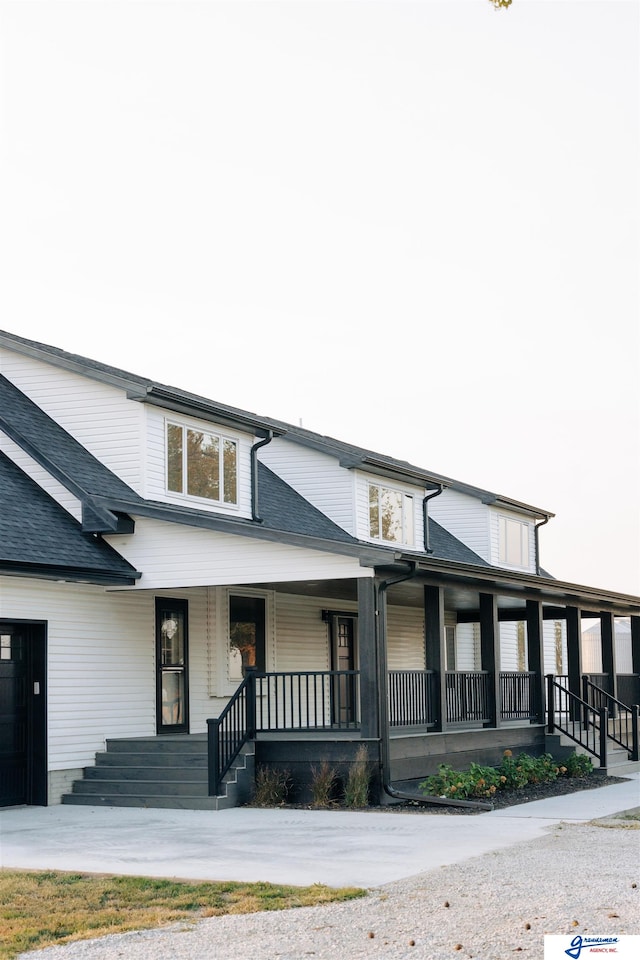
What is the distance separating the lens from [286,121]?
18.4 meters

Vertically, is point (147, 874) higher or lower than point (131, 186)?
lower

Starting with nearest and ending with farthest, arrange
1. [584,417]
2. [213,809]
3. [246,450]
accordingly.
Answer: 1. [213,809]
2. [246,450]
3. [584,417]

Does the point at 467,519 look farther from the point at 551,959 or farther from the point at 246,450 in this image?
the point at 551,959

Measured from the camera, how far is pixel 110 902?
29.7 ft

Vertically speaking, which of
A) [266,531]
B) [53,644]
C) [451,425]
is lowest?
[53,644]

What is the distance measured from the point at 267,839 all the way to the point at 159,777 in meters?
4.27

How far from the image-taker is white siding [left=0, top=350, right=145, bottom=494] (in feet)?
61.8

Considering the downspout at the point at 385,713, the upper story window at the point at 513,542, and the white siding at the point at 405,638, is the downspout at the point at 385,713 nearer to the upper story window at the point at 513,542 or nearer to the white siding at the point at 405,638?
the white siding at the point at 405,638

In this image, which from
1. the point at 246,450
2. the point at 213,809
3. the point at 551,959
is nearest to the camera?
the point at 551,959

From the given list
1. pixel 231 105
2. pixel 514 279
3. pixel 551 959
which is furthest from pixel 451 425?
pixel 551 959

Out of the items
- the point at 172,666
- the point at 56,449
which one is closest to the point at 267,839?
the point at 172,666

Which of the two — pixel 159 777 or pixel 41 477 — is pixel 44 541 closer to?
pixel 41 477

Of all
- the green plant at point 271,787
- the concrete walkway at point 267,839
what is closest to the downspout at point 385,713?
the concrete walkway at point 267,839

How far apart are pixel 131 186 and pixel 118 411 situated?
457cm
